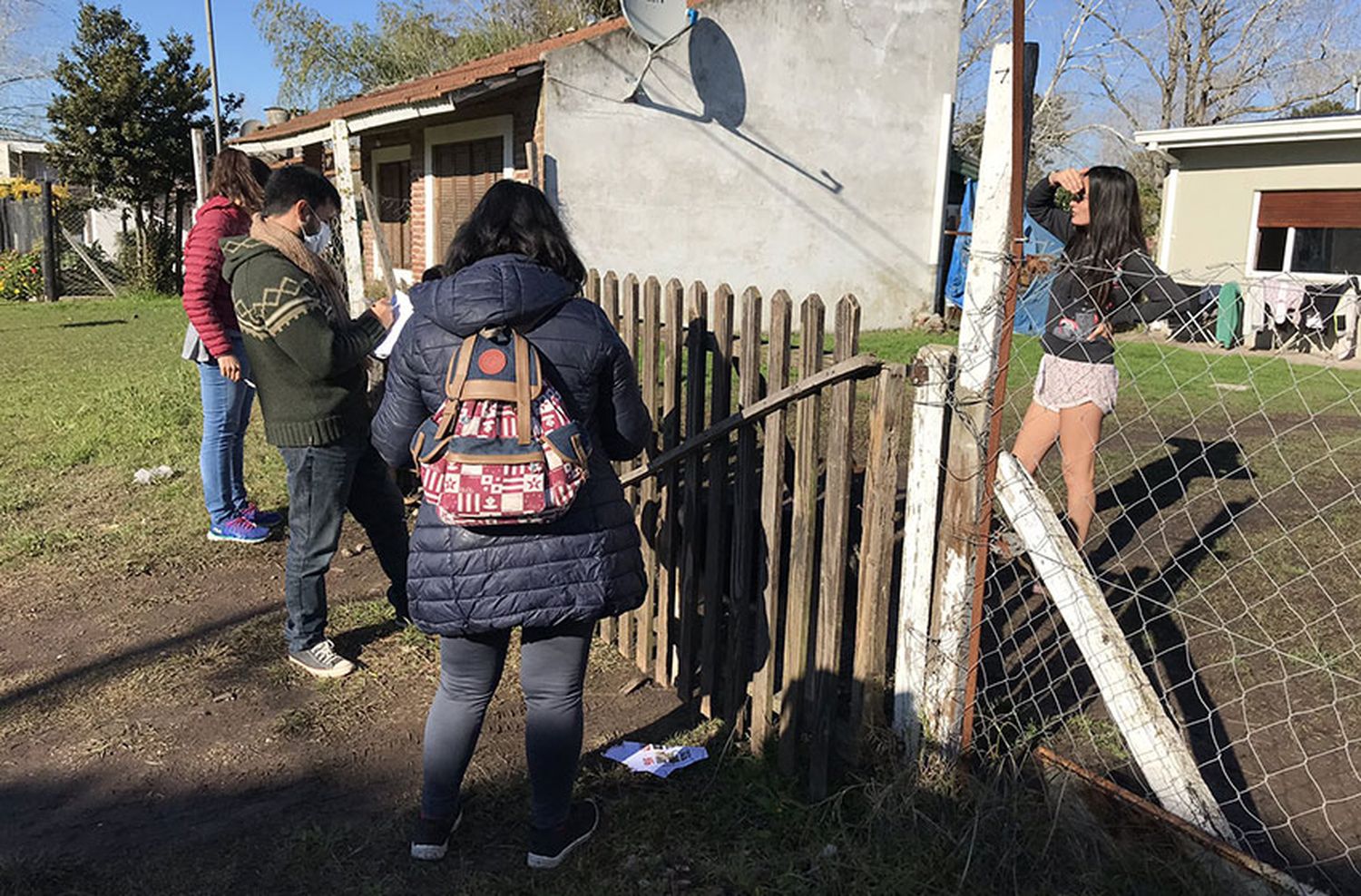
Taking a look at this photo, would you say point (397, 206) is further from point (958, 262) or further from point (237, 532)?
point (237, 532)

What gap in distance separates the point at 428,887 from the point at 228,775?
2.96 ft

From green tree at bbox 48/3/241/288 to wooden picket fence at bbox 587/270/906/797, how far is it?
18594mm

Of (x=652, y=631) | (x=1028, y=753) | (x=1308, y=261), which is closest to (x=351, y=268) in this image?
(x=652, y=631)

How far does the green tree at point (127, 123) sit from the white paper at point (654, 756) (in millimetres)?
18986

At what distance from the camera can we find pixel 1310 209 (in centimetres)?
1390

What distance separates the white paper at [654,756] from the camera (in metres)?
2.98

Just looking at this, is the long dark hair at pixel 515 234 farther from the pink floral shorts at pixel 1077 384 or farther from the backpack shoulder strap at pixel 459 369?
the pink floral shorts at pixel 1077 384

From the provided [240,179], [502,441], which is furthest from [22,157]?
[502,441]

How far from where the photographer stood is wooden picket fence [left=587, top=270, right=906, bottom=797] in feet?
8.57

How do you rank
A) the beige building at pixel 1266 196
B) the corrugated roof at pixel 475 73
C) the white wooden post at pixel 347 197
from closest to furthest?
the white wooden post at pixel 347 197, the corrugated roof at pixel 475 73, the beige building at pixel 1266 196

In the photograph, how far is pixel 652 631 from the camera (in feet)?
12.0

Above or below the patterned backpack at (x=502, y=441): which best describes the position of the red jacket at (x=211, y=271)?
above

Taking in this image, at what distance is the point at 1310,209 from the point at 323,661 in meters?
14.9

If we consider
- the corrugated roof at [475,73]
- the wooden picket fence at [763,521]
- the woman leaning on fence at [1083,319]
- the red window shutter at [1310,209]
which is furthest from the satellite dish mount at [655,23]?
the red window shutter at [1310,209]
